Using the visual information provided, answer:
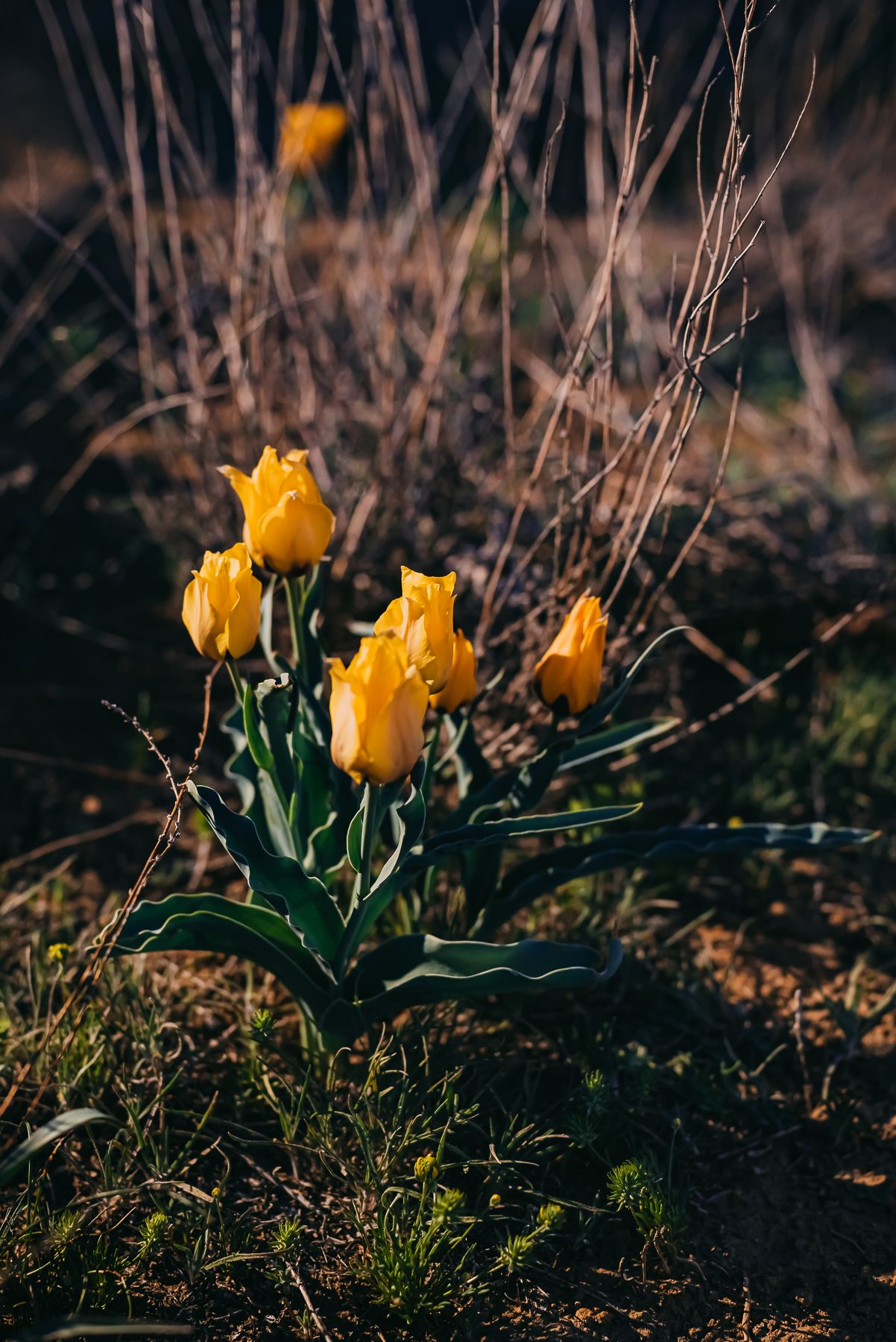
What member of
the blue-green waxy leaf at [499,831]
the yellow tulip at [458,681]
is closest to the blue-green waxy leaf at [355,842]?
the blue-green waxy leaf at [499,831]

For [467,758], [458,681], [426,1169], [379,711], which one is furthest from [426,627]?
[426,1169]

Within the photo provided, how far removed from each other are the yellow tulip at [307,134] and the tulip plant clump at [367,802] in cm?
144

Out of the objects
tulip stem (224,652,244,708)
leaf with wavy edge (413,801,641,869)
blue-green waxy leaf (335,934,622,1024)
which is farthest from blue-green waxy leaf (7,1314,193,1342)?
tulip stem (224,652,244,708)

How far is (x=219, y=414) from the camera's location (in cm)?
343

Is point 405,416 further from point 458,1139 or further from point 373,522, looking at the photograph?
point 458,1139

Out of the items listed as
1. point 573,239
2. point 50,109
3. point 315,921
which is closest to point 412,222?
point 315,921

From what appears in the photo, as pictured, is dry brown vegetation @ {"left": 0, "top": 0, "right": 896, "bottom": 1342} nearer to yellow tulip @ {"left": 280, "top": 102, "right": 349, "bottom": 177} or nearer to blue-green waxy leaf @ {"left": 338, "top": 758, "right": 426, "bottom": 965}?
yellow tulip @ {"left": 280, "top": 102, "right": 349, "bottom": 177}

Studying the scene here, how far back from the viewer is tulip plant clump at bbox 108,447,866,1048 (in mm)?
1358

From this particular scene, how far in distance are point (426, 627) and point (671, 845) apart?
604mm

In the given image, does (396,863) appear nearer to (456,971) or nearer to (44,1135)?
(456,971)

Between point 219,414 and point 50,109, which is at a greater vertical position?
point 50,109

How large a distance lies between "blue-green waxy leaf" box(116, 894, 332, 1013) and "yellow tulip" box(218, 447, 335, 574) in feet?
1.59

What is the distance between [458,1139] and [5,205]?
452cm

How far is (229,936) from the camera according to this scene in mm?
1556
